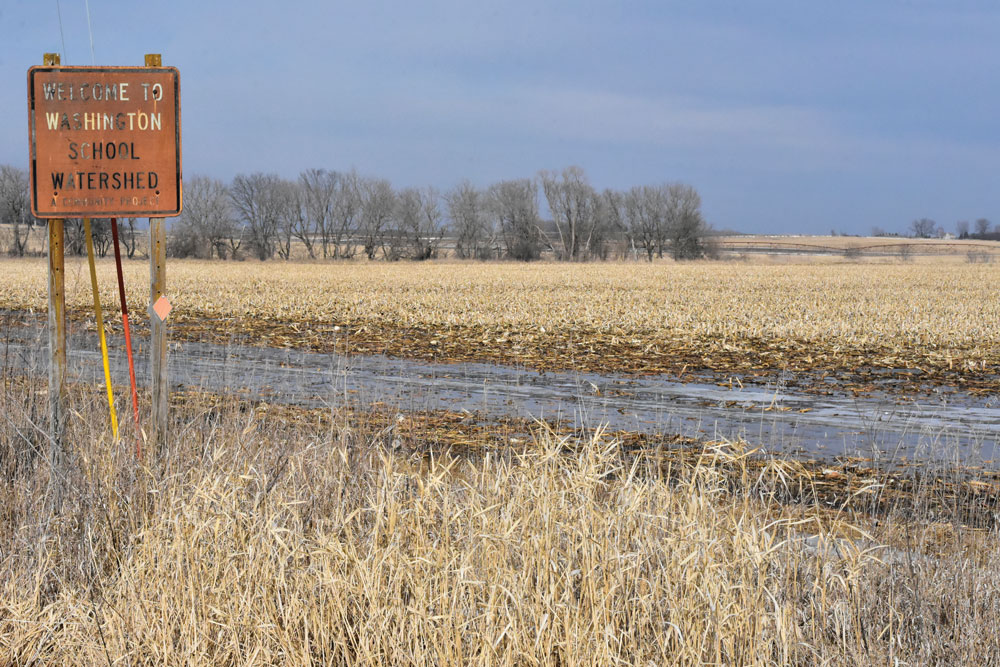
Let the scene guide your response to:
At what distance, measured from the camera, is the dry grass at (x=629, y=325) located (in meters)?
15.1

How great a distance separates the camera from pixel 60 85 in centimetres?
585

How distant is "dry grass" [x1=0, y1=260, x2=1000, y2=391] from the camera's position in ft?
49.5

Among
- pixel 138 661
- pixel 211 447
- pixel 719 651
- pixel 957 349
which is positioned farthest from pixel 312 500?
pixel 957 349

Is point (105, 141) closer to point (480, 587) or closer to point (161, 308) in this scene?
point (161, 308)

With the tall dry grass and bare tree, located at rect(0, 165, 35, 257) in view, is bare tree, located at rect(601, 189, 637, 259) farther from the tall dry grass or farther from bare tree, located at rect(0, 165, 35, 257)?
the tall dry grass

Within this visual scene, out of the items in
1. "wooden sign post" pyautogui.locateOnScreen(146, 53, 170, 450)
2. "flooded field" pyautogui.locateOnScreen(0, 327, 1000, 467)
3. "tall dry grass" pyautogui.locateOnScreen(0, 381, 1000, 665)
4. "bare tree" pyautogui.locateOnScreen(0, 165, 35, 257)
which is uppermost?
"bare tree" pyautogui.locateOnScreen(0, 165, 35, 257)

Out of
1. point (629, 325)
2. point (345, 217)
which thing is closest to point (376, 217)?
point (345, 217)

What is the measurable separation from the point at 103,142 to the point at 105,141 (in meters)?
0.01

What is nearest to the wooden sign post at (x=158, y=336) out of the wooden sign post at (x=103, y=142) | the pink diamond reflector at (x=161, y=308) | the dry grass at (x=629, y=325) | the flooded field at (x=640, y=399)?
the pink diamond reflector at (x=161, y=308)

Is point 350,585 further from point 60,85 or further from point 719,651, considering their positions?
point 60,85

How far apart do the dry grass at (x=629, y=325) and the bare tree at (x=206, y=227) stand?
50172 millimetres

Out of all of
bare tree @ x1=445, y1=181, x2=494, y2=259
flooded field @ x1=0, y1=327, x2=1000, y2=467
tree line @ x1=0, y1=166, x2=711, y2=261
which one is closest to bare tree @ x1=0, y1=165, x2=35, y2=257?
tree line @ x1=0, y1=166, x2=711, y2=261

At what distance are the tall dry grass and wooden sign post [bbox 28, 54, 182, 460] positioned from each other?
7.01 ft

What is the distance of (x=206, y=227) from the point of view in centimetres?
8650
